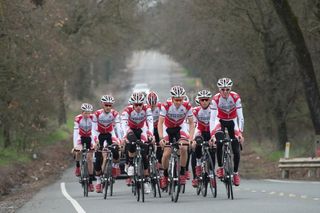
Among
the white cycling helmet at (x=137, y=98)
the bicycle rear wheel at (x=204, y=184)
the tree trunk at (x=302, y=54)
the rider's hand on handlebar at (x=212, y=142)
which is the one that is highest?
the tree trunk at (x=302, y=54)

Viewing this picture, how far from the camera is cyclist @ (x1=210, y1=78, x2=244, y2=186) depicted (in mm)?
16359

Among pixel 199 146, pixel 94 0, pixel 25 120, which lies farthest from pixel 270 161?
pixel 94 0

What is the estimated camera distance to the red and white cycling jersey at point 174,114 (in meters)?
17.2

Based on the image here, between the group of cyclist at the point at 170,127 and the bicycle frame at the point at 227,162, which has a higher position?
the group of cyclist at the point at 170,127

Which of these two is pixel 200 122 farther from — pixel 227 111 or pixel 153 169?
pixel 227 111

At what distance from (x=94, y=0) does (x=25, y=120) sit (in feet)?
58.4

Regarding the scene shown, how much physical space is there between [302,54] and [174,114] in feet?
33.7

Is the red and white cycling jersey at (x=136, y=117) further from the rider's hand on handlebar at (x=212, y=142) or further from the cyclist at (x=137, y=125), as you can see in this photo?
the rider's hand on handlebar at (x=212, y=142)

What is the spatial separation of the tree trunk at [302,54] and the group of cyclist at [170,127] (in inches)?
317

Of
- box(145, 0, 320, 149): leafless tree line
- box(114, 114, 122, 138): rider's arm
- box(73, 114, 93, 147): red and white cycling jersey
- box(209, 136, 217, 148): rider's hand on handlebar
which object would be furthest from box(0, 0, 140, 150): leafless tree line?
box(209, 136, 217, 148): rider's hand on handlebar

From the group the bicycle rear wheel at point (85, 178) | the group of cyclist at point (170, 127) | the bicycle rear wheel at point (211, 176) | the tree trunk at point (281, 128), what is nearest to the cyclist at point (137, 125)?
the group of cyclist at point (170, 127)

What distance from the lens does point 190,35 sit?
138ft

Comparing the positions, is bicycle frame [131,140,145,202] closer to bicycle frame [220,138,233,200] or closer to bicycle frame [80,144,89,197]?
bicycle frame [220,138,233,200]

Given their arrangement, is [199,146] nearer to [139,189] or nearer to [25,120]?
[139,189]
